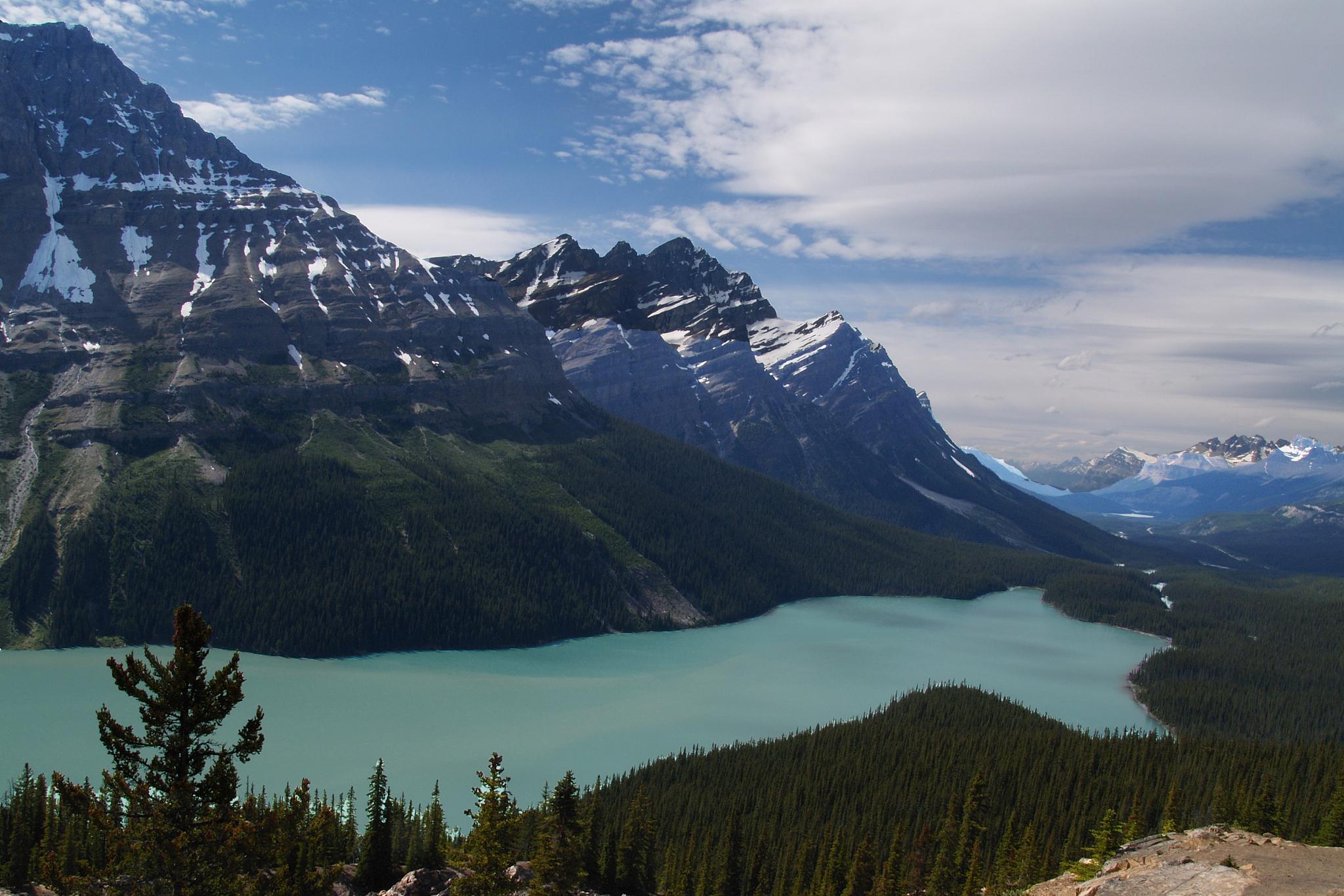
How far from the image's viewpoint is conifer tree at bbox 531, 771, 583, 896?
30625mm

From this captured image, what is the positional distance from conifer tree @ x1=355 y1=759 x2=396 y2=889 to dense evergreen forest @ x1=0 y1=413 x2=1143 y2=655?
66.5 metres

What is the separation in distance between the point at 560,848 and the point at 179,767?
1515 cm

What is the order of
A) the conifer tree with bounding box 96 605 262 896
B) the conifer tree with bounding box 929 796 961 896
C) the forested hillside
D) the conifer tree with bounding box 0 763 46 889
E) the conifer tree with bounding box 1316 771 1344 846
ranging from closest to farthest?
the conifer tree with bounding box 96 605 262 896 → the conifer tree with bounding box 929 796 961 896 → the conifer tree with bounding box 0 763 46 889 → the conifer tree with bounding box 1316 771 1344 846 → the forested hillside

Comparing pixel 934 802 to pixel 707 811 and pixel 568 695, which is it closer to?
pixel 707 811

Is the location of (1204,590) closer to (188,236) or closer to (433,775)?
(433,775)

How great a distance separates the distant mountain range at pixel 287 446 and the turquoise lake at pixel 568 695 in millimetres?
8562

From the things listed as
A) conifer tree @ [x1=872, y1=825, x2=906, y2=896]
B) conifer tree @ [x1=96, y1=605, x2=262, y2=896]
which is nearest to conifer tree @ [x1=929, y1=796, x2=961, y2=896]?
conifer tree @ [x1=872, y1=825, x2=906, y2=896]

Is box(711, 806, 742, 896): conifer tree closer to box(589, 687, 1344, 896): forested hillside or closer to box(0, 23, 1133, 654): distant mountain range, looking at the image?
box(589, 687, 1344, 896): forested hillside

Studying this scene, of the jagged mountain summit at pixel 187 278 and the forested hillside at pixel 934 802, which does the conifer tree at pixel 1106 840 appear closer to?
the forested hillside at pixel 934 802

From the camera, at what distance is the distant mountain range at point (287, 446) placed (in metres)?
106

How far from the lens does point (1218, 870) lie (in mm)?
22578

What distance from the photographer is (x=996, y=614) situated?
164 meters

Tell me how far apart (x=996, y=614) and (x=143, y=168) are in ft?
546

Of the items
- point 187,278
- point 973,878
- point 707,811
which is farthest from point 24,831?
point 187,278
